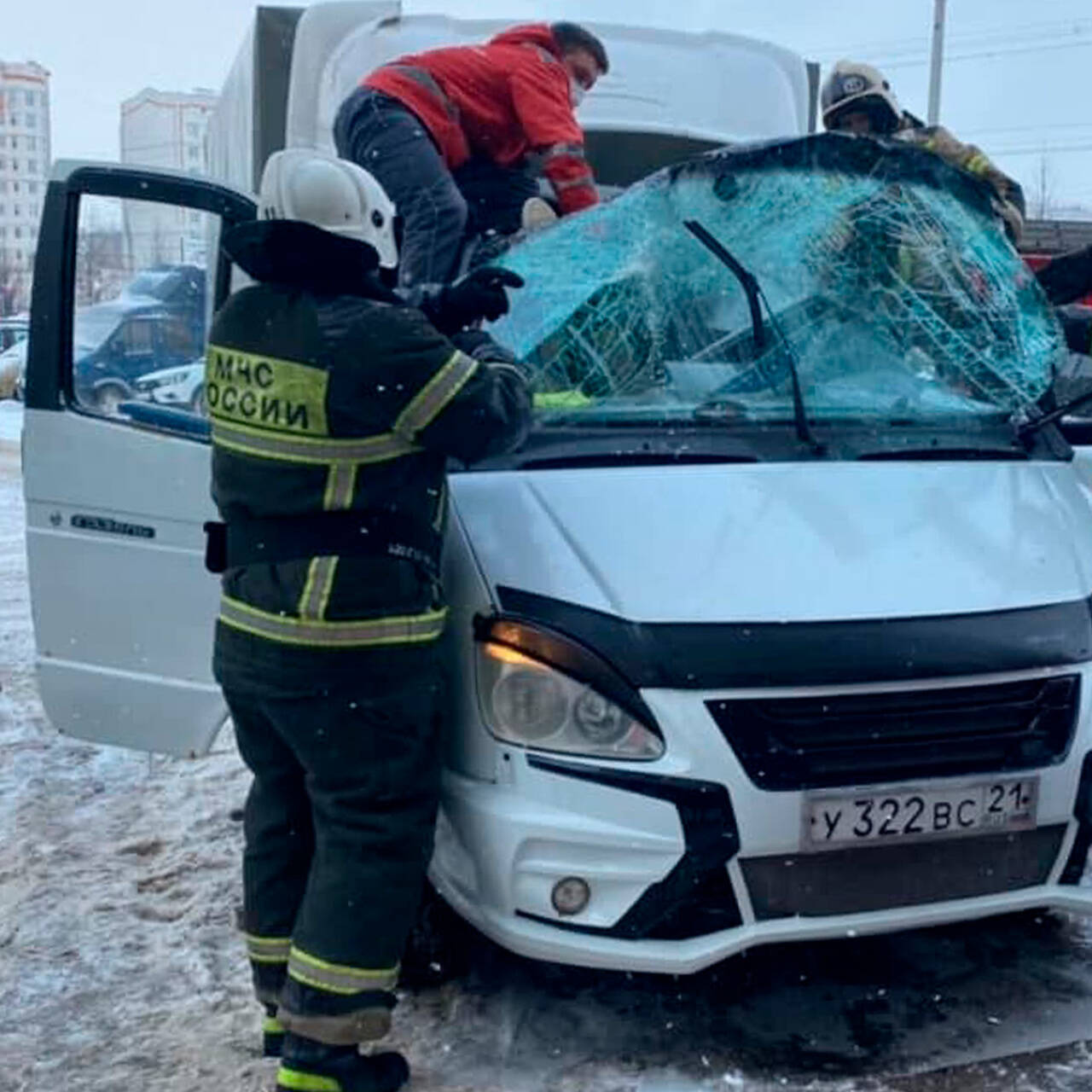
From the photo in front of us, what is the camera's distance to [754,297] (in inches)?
151

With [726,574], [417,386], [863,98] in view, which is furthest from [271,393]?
[863,98]

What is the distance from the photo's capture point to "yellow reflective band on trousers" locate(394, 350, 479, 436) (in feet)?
9.54

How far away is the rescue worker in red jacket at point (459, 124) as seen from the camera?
4.50 m

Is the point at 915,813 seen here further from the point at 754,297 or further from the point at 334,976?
the point at 754,297

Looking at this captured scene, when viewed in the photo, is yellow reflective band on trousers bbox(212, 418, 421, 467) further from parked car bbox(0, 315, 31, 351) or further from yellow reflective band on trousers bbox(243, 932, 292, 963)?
parked car bbox(0, 315, 31, 351)

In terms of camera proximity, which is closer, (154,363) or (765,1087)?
(765,1087)

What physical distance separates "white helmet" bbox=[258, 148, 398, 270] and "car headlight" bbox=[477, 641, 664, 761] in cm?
90

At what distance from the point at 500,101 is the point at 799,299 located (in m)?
1.52

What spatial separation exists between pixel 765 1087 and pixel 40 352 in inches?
102

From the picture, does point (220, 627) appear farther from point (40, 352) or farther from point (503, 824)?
point (40, 352)

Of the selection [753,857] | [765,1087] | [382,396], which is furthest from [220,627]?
[765,1087]

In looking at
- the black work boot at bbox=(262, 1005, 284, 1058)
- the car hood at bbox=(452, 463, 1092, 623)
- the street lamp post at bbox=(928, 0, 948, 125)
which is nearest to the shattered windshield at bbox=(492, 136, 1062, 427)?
the car hood at bbox=(452, 463, 1092, 623)

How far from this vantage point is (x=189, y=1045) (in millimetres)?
3318

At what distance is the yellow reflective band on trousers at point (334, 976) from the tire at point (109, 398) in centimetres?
165
